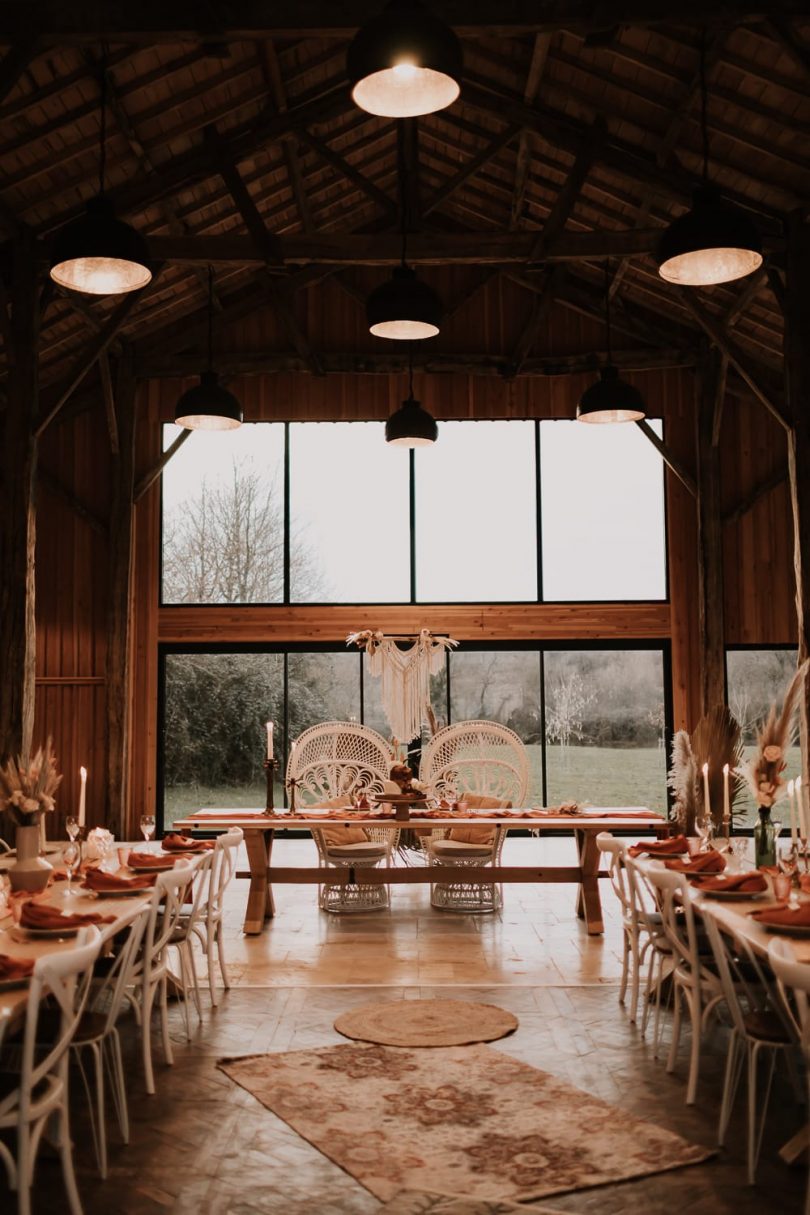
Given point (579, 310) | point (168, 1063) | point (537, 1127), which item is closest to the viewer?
point (537, 1127)

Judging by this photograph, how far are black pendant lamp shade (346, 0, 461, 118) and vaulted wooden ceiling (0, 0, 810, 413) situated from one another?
9.68ft

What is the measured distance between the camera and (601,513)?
43.9 ft

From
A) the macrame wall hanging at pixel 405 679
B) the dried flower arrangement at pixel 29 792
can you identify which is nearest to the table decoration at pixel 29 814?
the dried flower arrangement at pixel 29 792

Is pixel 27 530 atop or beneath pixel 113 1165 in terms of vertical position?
atop

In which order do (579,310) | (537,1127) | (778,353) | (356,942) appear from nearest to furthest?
(537,1127) → (356,942) → (778,353) → (579,310)

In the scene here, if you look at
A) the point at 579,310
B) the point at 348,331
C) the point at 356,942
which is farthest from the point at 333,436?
the point at 356,942

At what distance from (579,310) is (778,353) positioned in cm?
232

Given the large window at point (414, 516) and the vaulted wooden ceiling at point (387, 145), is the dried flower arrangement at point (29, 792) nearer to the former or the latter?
the vaulted wooden ceiling at point (387, 145)

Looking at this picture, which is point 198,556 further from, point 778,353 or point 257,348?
point 778,353

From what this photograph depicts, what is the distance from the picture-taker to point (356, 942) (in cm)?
749

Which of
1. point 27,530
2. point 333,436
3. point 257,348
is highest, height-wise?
point 257,348

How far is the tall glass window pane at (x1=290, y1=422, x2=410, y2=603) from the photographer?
1334 cm

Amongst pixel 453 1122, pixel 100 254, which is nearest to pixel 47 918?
pixel 453 1122

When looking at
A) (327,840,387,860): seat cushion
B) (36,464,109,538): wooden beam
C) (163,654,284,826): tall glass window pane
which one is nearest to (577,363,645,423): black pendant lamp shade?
(327,840,387,860): seat cushion
